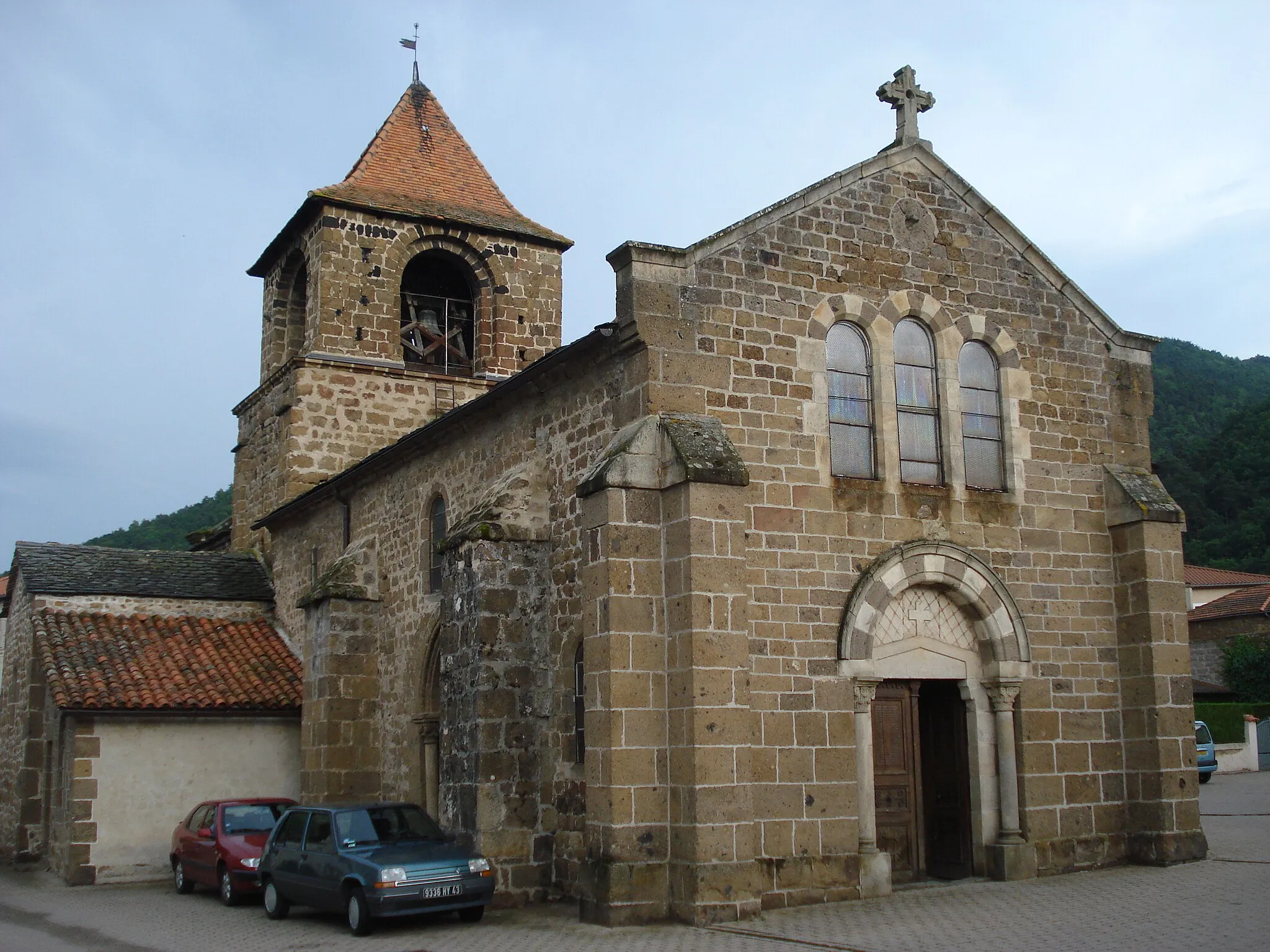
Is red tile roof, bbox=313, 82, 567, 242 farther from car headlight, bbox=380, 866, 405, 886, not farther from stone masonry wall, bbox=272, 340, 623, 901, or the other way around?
car headlight, bbox=380, 866, 405, 886

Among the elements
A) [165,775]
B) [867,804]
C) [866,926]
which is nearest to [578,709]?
[867,804]

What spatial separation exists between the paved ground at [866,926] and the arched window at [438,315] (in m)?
12.3

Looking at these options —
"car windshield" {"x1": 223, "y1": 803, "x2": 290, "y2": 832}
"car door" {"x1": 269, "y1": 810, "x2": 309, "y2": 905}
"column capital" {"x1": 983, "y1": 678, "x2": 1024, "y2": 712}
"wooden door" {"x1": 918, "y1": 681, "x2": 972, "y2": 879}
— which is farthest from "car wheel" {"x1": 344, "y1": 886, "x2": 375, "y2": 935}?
"column capital" {"x1": 983, "y1": 678, "x2": 1024, "y2": 712}

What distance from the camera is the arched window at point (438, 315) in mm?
25125

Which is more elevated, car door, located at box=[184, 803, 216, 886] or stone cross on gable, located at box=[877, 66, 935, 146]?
stone cross on gable, located at box=[877, 66, 935, 146]

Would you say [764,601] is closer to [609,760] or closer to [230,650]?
[609,760]

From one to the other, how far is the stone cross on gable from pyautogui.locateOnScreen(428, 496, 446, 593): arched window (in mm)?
7715

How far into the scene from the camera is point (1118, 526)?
1514 centimetres

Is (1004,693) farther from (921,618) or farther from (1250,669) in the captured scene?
(1250,669)

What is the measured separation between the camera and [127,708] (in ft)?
60.8

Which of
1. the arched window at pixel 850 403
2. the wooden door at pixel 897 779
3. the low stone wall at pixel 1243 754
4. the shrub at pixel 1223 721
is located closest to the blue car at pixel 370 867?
the wooden door at pixel 897 779

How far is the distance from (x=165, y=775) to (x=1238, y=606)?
34578mm

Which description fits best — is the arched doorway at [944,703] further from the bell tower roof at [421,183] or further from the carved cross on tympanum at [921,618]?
the bell tower roof at [421,183]

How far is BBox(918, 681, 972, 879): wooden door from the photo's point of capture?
14.0 metres
